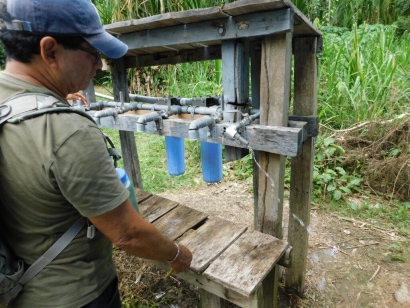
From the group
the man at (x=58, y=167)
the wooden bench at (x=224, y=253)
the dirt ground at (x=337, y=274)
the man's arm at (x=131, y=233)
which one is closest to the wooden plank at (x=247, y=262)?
the wooden bench at (x=224, y=253)

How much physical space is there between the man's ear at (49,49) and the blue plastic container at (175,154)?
4.95ft

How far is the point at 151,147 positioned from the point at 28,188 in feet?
14.0

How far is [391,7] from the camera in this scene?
707 cm

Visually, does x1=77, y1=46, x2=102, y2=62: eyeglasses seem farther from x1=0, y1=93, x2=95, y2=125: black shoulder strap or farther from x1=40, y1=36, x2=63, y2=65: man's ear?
x1=0, y1=93, x2=95, y2=125: black shoulder strap

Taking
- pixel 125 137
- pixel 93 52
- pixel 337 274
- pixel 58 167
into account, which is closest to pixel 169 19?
pixel 93 52

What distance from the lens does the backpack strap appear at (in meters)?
1.01

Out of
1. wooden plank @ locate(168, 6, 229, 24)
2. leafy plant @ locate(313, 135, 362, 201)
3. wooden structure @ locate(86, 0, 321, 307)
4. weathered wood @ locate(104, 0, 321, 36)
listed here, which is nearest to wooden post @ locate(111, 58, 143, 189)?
wooden structure @ locate(86, 0, 321, 307)

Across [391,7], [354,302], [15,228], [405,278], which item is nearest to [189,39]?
[15,228]

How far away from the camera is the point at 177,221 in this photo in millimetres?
2037

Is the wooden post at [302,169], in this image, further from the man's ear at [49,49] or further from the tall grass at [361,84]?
the tall grass at [361,84]

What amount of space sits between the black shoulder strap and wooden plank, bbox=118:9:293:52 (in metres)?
0.86

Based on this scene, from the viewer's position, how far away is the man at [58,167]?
2.74 feet

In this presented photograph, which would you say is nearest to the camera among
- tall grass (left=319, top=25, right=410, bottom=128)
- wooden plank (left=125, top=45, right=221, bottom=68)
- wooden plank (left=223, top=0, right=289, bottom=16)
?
wooden plank (left=223, top=0, right=289, bottom=16)

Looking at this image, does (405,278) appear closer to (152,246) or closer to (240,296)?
(240,296)
